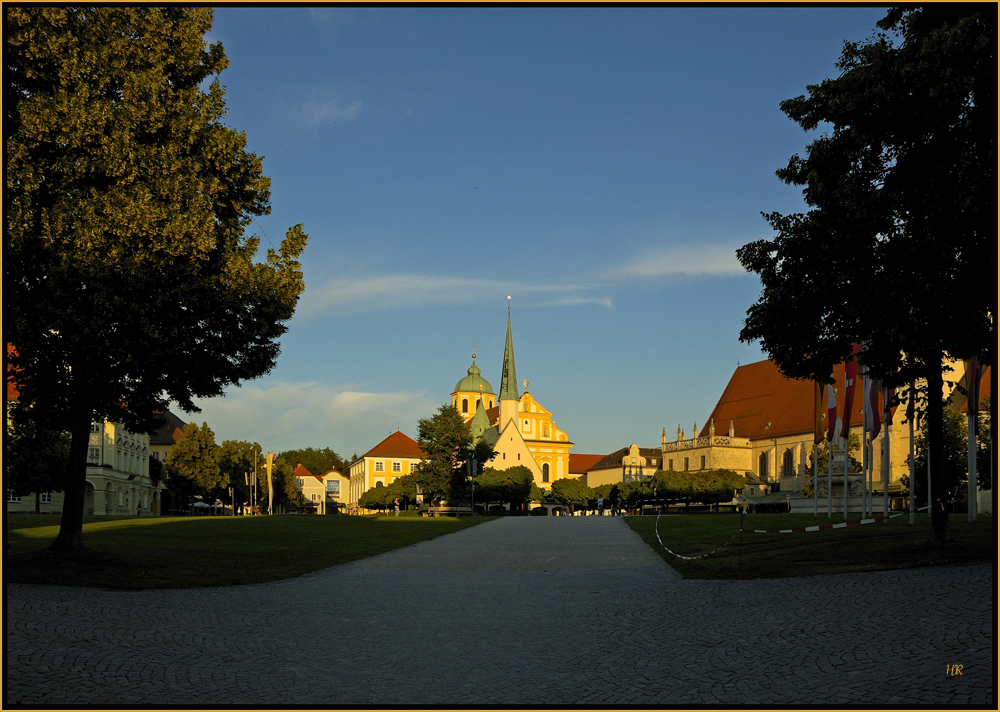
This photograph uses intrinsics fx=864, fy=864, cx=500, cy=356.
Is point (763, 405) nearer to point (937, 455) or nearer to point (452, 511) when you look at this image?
point (452, 511)

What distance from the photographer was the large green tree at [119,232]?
15961 millimetres

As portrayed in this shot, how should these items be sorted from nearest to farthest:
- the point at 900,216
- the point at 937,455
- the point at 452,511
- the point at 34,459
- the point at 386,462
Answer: the point at 900,216
the point at 937,455
the point at 34,459
the point at 452,511
the point at 386,462

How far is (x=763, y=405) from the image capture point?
339ft


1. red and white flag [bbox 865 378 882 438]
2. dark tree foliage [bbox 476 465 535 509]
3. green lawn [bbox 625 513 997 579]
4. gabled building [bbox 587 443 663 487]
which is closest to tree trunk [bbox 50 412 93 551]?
green lawn [bbox 625 513 997 579]

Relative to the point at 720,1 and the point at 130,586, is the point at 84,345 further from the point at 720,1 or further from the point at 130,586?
the point at 720,1

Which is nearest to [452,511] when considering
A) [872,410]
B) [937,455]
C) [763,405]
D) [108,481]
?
[108,481]

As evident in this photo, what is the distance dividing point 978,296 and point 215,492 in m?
91.2

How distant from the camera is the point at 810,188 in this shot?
53.5 ft

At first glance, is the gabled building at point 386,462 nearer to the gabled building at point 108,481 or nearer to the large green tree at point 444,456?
the gabled building at point 108,481

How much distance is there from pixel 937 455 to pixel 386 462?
145696 millimetres

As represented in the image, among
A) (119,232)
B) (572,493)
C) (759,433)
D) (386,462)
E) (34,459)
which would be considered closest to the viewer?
(119,232)

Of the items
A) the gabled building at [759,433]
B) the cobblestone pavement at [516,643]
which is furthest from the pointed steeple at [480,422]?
the cobblestone pavement at [516,643]

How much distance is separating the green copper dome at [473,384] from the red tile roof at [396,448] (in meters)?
13.6

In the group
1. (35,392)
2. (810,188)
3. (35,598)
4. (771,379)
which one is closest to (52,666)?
(35,598)
